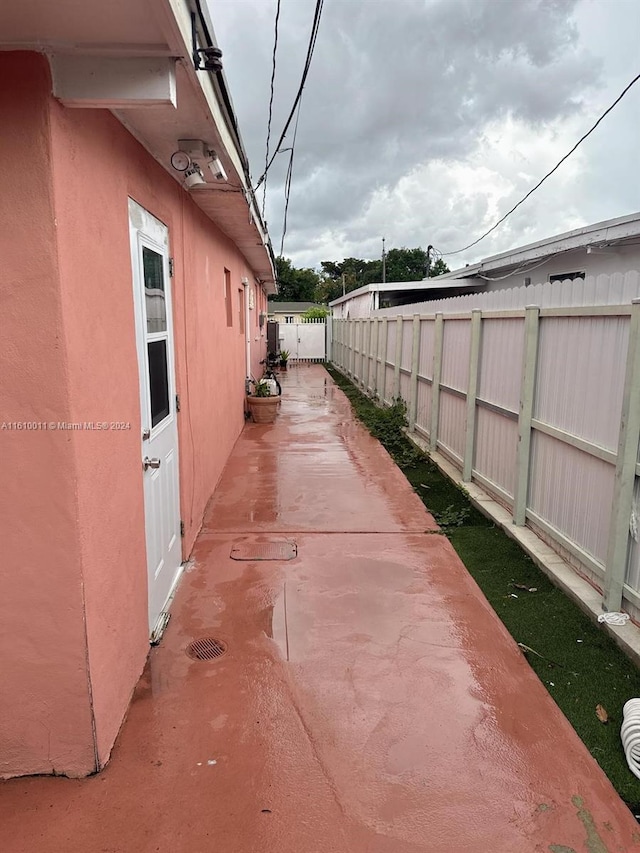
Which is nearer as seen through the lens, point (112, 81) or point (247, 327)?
point (112, 81)

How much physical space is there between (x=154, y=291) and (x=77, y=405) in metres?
1.53

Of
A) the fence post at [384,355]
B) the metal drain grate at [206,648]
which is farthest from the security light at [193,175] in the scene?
the fence post at [384,355]

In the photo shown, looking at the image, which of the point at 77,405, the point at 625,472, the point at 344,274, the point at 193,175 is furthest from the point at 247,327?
the point at 344,274

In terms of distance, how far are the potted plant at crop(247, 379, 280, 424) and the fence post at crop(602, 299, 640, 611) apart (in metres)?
7.37

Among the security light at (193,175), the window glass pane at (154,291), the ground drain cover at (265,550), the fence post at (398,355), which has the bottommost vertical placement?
the ground drain cover at (265,550)

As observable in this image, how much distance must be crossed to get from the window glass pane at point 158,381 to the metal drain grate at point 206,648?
131 cm

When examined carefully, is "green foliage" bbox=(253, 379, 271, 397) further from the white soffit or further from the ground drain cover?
the white soffit

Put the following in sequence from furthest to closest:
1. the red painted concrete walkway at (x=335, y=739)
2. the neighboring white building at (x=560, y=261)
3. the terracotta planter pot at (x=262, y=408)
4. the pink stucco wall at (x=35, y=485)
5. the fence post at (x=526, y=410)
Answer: the terracotta planter pot at (x=262, y=408), the neighboring white building at (x=560, y=261), the fence post at (x=526, y=410), the red painted concrete walkway at (x=335, y=739), the pink stucco wall at (x=35, y=485)

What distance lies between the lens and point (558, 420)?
13.9ft

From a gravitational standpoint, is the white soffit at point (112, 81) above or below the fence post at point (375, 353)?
above

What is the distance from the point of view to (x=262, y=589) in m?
3.91

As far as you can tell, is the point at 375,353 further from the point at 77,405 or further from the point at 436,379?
the point at 77,405

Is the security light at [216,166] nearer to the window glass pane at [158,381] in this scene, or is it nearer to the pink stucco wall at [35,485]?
the window glass pane at [158,381]

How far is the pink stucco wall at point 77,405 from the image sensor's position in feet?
6.44
